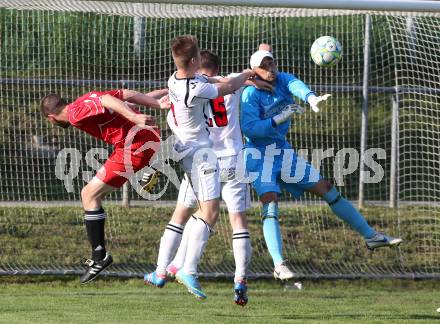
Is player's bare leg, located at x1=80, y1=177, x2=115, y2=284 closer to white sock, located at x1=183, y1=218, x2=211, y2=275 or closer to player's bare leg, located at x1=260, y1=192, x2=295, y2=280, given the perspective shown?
white sock, located at x1=183, y1=218, x2=211, y2=275

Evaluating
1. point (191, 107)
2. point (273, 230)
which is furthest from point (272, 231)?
point (191, 107)

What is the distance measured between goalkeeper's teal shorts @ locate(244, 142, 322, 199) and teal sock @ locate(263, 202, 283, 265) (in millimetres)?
194

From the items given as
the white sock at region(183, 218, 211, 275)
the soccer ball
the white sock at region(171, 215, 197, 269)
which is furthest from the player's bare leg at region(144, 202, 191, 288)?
the soccer ball

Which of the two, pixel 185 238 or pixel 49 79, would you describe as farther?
pixel 49 79

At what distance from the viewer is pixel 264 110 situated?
32.3 feet

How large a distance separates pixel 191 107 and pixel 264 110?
143 cm

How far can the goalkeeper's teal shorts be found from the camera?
972cm

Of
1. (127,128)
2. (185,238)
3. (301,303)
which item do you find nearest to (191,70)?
(127,128)

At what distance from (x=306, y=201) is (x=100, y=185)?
4.75 meters

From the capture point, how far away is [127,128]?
9.15m

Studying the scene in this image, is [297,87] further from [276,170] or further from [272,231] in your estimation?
[272,231]

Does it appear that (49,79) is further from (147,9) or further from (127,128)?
(127,128)

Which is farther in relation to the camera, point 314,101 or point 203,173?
point 314,101

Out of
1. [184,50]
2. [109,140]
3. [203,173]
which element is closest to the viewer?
[184,50]
